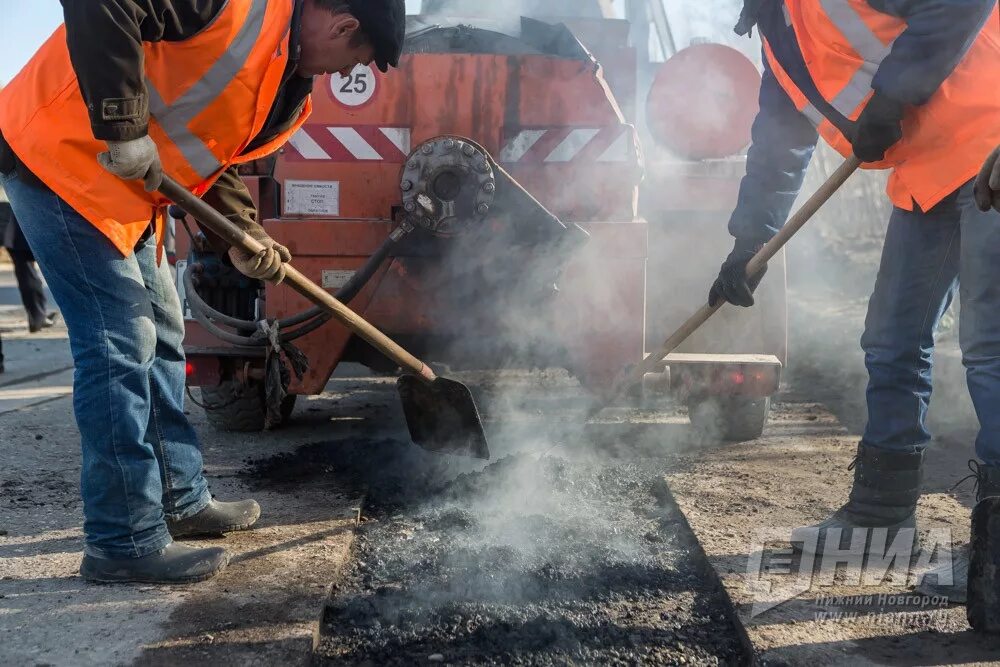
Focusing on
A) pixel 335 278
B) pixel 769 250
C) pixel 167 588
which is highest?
pixel 769 250

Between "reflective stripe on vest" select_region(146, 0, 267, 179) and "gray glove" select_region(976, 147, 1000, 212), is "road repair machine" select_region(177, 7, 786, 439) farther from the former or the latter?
"gray glove" select_region(976, 147, 1000, 212)

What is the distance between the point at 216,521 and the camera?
2873mm

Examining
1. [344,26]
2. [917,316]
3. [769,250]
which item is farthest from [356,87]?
[917,316]

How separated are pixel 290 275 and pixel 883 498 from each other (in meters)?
1.97

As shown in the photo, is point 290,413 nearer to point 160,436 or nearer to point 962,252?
point 160,436

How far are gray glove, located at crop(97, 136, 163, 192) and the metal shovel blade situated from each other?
48.5 inches

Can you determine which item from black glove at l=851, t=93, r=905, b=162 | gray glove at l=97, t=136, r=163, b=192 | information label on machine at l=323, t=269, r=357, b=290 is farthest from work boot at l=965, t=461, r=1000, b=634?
information label on machine at l=323, t=269, r=357, b=290

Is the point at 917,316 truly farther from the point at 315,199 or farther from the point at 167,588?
the point at 315,199

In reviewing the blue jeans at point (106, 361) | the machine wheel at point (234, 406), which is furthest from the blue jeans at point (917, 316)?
the machine wheel at point (234, 406)

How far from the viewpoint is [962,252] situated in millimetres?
2455

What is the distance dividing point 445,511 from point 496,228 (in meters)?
1.22

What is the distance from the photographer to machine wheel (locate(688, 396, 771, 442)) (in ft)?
13.6


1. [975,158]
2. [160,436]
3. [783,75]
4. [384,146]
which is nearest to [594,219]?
[384,146]

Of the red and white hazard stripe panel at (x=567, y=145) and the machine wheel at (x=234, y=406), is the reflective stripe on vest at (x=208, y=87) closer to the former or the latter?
the red and white hazard stripe panel at (x=567, y=145)
